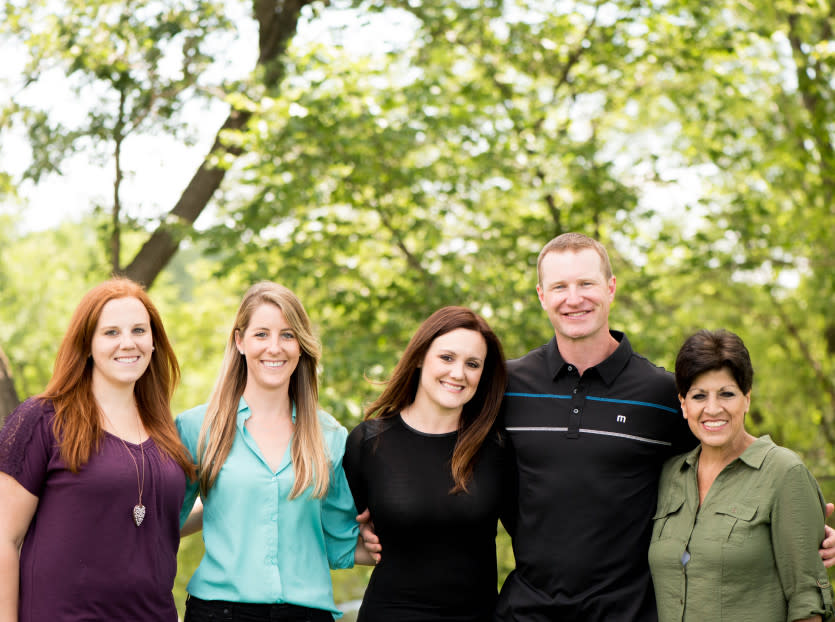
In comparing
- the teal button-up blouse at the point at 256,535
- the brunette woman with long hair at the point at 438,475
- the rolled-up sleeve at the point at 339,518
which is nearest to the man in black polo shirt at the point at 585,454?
the brunette woman with long hair at the point at 438,475

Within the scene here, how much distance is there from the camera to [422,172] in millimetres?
7156

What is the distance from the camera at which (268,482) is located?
334 cm

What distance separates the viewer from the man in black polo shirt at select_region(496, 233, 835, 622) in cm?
326

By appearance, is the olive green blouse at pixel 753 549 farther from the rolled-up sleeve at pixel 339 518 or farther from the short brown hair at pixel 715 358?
the rolled-up sleeve at pixel 339 518

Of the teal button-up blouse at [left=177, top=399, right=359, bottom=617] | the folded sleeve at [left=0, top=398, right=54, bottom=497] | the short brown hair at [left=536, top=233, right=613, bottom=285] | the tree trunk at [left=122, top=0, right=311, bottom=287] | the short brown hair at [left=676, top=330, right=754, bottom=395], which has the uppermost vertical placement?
the tree trunk at [left=122, top=0, right=311, bottom=287]

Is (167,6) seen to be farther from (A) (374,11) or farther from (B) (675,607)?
(B) (675,607)

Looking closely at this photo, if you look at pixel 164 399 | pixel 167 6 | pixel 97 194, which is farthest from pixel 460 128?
pixel 164 399

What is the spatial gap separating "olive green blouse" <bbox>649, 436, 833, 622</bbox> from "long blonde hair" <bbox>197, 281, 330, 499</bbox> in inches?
53.8

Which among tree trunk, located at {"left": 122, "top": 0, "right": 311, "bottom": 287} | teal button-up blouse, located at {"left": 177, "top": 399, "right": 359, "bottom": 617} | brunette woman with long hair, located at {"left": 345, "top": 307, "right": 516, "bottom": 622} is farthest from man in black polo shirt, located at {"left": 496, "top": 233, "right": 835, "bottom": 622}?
tree trunk, located at {"left": 122, "top": 0, "right": 311, "bottom": 287}

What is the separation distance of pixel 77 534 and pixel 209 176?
20.9ft

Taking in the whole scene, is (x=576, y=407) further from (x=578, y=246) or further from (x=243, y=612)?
(x=243, y=612)

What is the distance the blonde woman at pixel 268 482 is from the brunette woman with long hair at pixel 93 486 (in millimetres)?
163

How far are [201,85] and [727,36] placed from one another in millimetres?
4882

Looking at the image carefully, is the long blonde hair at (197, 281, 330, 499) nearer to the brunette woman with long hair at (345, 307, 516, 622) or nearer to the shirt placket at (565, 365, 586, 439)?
the brunette woman with long hair at (345, 307, 516, 622)
